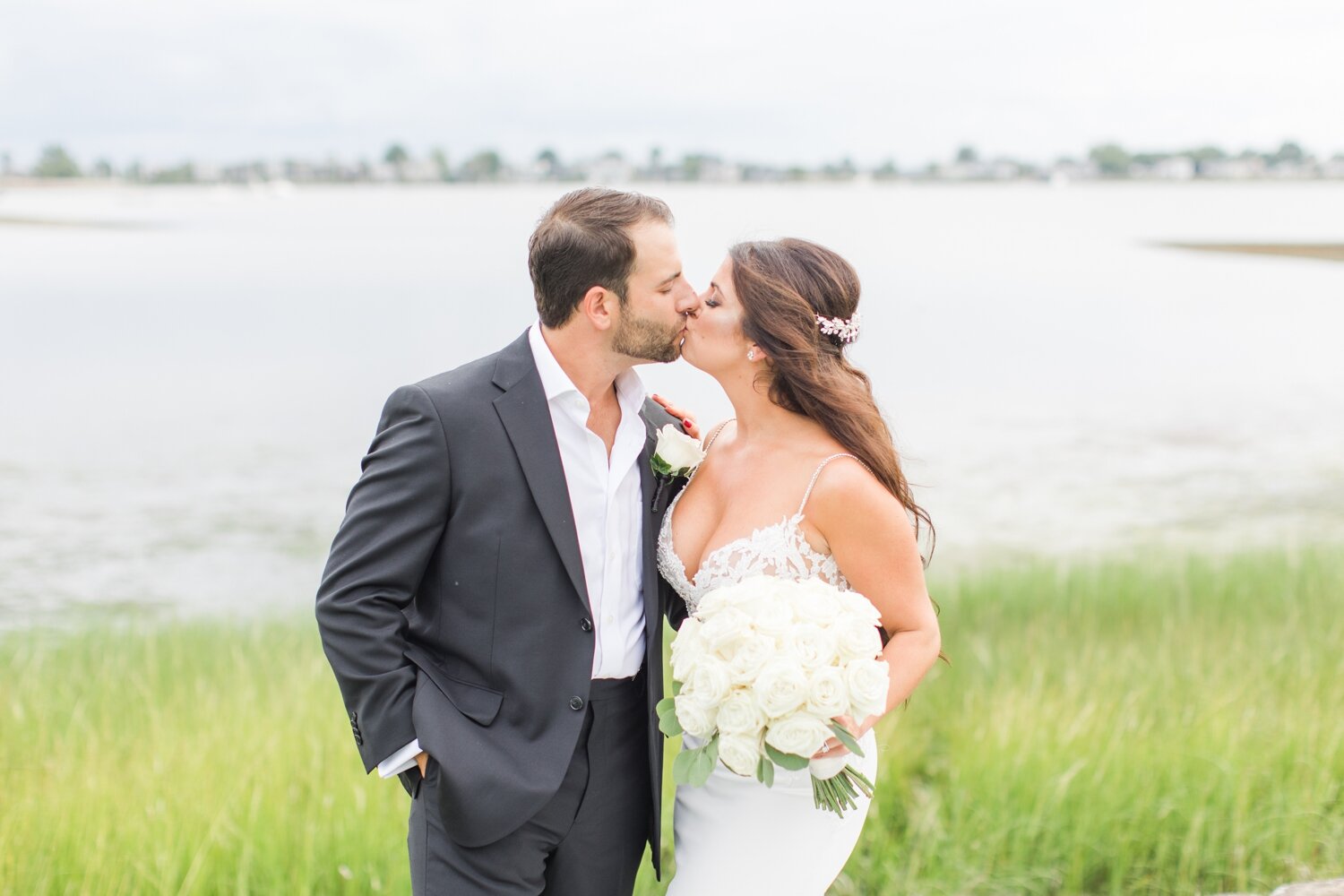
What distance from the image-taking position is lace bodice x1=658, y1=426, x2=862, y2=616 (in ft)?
10.5

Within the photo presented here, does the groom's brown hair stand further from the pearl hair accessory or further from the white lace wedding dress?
the white lace wedding dress

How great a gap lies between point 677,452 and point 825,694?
0.89 metres

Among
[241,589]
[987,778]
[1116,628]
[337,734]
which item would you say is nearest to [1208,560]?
[1116,628]

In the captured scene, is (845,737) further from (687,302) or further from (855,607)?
(687,302)

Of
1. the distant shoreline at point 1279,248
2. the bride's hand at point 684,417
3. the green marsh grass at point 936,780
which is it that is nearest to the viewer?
the bride's hand at point 684,417

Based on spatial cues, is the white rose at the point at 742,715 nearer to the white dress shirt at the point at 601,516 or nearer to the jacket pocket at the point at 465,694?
the white dress shirt at the point at 601,516

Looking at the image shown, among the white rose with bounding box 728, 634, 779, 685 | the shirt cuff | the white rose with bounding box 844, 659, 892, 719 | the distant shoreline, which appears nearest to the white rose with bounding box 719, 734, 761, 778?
the white rose with bounding box 728, 634, 779, 685

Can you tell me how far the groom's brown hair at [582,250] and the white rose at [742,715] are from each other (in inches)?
45.6

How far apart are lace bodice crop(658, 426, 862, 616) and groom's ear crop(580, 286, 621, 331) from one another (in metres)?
0.71

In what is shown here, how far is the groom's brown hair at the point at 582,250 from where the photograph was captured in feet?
10.3

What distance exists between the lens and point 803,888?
3.23 meters

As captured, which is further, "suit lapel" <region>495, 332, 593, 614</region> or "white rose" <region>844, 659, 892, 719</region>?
"suit lapel" <region>495, 332, 593, 614</region>

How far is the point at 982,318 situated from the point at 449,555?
40.7 meters

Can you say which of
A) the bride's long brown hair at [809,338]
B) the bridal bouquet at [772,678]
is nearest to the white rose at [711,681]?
the bridal bouquet at [772,678]
